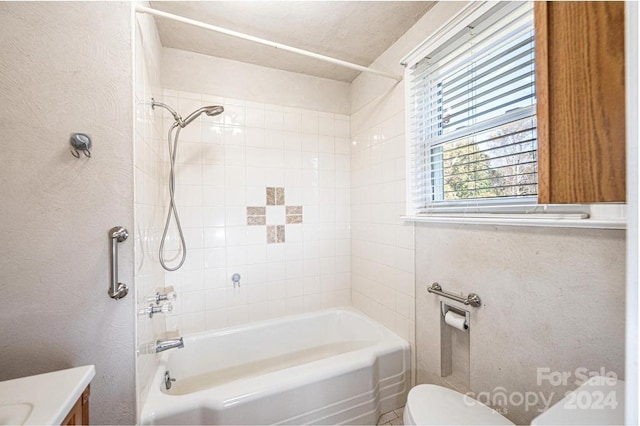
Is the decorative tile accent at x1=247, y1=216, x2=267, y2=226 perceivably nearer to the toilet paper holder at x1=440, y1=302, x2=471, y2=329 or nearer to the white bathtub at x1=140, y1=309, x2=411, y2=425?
the white bathtub at x1=140, y1=309, x2=411, y2=425

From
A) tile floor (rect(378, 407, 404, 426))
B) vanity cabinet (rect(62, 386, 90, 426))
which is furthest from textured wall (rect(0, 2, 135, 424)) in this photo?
tile floor (rect(378, 407, 404, 426))

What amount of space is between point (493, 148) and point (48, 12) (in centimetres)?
195

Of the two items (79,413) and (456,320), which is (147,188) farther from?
(456,320)

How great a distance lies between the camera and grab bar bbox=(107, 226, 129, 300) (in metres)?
1.02

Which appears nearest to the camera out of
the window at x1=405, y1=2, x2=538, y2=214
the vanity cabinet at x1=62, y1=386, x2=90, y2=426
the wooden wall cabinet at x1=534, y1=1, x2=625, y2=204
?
the wooden wall cabinet at x1=534, y1=1, x2=625, y2=204

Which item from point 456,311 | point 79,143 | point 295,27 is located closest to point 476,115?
point 456,311

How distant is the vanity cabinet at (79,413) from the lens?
0.76 meters

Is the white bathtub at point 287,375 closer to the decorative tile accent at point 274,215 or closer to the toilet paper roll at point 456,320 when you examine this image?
the toilet paper roll at point 456,320

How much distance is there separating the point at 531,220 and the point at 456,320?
0.63 meters

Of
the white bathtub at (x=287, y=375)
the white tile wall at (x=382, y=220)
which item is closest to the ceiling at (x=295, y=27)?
the white tile wall at (x=382, y=220)

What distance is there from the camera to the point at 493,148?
48.9 inches

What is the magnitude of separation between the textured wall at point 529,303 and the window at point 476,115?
0.20m

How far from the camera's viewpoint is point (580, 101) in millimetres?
452

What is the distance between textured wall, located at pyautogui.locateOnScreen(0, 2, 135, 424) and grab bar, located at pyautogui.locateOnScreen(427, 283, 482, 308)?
1.51 m
